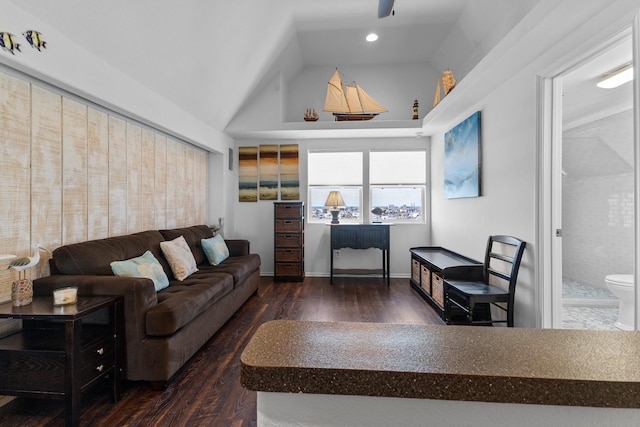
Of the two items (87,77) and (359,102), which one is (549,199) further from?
(87,77)

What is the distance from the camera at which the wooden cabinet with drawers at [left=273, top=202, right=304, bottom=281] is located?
4.77 m

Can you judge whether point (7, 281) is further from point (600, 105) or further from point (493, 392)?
point (600, 105)

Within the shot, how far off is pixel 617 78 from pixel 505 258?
1935 mm

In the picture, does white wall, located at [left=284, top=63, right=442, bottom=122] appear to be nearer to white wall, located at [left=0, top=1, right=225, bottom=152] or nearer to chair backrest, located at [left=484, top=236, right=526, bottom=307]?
white wall, located at [left=0, top=1, right=225, bottom=152]

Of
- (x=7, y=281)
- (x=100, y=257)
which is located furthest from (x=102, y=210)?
(x=7, y=281)

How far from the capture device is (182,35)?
271 cm

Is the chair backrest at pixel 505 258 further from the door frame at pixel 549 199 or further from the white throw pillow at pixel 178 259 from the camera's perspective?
the white throw pillow at pixel 178 259

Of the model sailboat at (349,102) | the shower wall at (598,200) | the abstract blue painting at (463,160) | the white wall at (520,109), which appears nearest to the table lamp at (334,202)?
the model sailboat at (349,102)

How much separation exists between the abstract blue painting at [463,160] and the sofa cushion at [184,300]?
114 inches

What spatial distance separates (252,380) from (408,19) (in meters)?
4.31

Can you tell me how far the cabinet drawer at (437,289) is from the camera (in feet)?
11.2

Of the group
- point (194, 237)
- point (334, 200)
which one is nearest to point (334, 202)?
point (334, 200)

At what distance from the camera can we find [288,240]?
15.8ft

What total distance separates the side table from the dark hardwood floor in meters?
0.21
